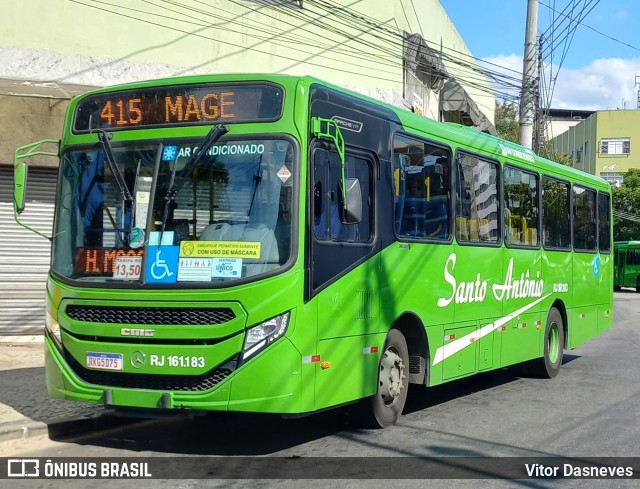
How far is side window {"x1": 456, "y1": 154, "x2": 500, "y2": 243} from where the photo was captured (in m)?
9.83

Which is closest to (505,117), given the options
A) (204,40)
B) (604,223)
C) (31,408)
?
(604,223)

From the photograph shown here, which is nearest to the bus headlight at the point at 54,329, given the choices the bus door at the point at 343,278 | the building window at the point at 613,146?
the bus door at the point at 343,278

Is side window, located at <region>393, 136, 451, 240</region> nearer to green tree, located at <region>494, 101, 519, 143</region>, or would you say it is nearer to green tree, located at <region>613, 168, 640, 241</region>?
green tree, located at <region>494, 101, 519, 143</region>

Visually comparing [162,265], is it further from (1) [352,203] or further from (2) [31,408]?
(2) [31,408]

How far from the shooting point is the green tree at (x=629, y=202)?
5684 centimetres

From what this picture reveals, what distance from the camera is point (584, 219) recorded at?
14.3 m

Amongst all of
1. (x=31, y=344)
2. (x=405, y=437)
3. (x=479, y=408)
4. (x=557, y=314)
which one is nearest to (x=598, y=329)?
(x=557, y=314)

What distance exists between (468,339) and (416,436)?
2.16m

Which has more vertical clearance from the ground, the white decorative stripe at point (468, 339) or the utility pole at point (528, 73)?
the utility pole at point (528, 73)

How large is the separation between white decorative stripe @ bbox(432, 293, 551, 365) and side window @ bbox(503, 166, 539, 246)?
1.00 m

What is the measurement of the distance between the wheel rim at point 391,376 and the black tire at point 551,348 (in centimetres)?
465

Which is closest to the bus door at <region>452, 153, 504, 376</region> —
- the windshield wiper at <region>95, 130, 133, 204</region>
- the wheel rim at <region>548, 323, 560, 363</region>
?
the wheel rim at <region>548, 323, 560, 363</region>

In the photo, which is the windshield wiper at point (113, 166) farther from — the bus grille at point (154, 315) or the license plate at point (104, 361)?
the license plate at point (104, 361)

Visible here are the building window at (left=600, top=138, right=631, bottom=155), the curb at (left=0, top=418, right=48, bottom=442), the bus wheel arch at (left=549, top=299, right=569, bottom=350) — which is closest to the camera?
the curb at (left=0, top=418, right=48, bottom=442)
